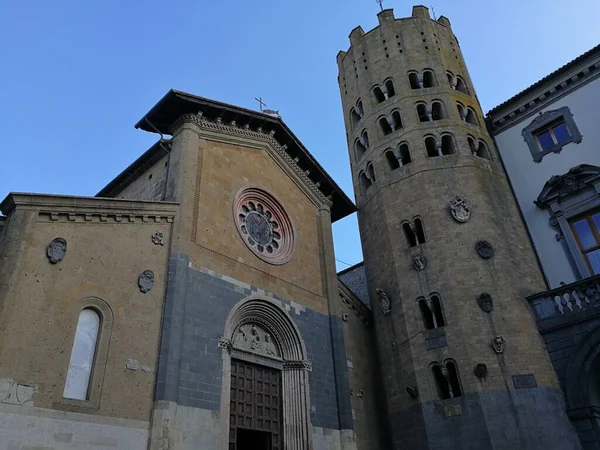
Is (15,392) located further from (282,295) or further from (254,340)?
(282,295)

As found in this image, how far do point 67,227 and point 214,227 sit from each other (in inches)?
156

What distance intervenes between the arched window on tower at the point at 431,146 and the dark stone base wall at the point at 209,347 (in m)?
8.36

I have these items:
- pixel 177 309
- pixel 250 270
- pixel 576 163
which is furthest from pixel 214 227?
pixel 576 163

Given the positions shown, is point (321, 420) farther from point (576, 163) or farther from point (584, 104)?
point (584, 104)

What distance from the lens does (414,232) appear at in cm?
1798

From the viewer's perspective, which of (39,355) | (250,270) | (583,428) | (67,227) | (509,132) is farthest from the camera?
(509,132)

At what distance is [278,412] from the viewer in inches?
536

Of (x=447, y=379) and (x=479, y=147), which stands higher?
(x=479, y=147)

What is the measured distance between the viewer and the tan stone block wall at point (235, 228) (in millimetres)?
13578

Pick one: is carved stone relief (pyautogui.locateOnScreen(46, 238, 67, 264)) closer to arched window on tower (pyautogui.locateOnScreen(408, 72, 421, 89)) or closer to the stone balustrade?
the stone balustrade

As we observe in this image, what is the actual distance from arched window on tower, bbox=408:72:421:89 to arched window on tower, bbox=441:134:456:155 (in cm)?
312

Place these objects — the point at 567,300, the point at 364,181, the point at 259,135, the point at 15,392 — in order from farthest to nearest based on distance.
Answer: the point at 364,181 < the point at 259,135 < the point at 567,300 < the point at 15,392

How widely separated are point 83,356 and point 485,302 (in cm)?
1151

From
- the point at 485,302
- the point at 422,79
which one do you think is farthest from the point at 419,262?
the point at 422,79
